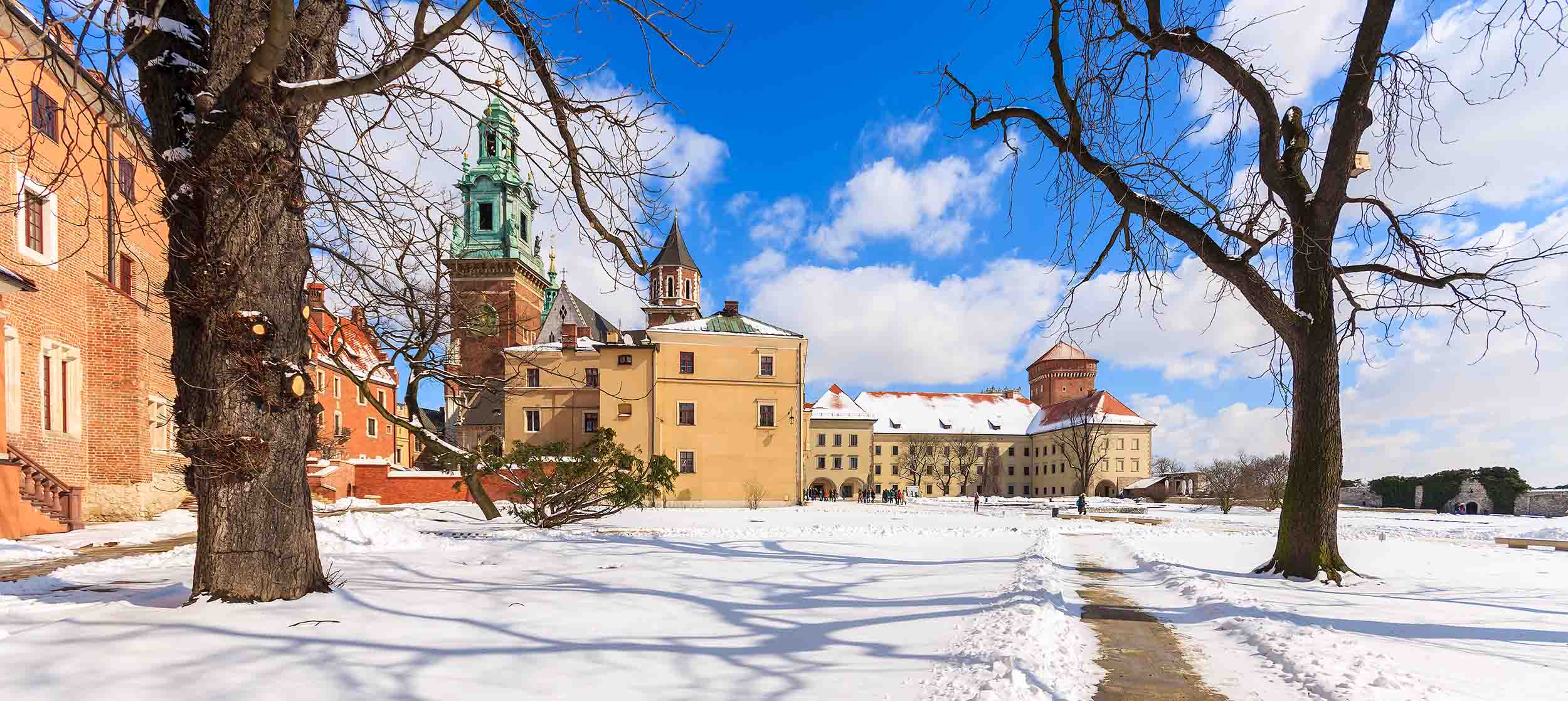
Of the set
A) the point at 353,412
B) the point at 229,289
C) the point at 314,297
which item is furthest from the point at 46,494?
the point at 353,412

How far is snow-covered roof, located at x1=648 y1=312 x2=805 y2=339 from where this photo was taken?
38.8m

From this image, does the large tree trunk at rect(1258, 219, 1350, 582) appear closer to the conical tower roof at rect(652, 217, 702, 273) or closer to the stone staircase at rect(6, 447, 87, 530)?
the stone staircase at rect(6, 447, 87, 530)

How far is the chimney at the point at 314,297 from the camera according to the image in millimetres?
6591

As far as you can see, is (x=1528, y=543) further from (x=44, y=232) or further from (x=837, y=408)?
(x=837, y=408)

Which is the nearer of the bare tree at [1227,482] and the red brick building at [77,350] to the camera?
the red brick building at [77,350]

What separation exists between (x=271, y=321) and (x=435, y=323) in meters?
4.01

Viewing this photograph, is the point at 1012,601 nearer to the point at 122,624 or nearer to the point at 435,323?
the point at 122,624

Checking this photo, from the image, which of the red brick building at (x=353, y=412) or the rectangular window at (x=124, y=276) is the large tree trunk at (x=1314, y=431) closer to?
the rectangular window at (x=124, y=276)

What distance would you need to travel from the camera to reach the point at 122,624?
4.87 meters

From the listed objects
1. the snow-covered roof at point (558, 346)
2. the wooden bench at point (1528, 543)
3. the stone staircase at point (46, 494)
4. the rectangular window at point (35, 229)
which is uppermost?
the rectangular window at point (35, 229)

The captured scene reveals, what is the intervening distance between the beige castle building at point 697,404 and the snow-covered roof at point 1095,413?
4577 centimetres

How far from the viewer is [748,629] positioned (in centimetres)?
582

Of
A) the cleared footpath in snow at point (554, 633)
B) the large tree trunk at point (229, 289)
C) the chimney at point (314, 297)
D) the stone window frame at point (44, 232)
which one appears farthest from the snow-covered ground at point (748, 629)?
the stone window frame at point (44, 232)

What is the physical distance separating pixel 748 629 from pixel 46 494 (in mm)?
18616
